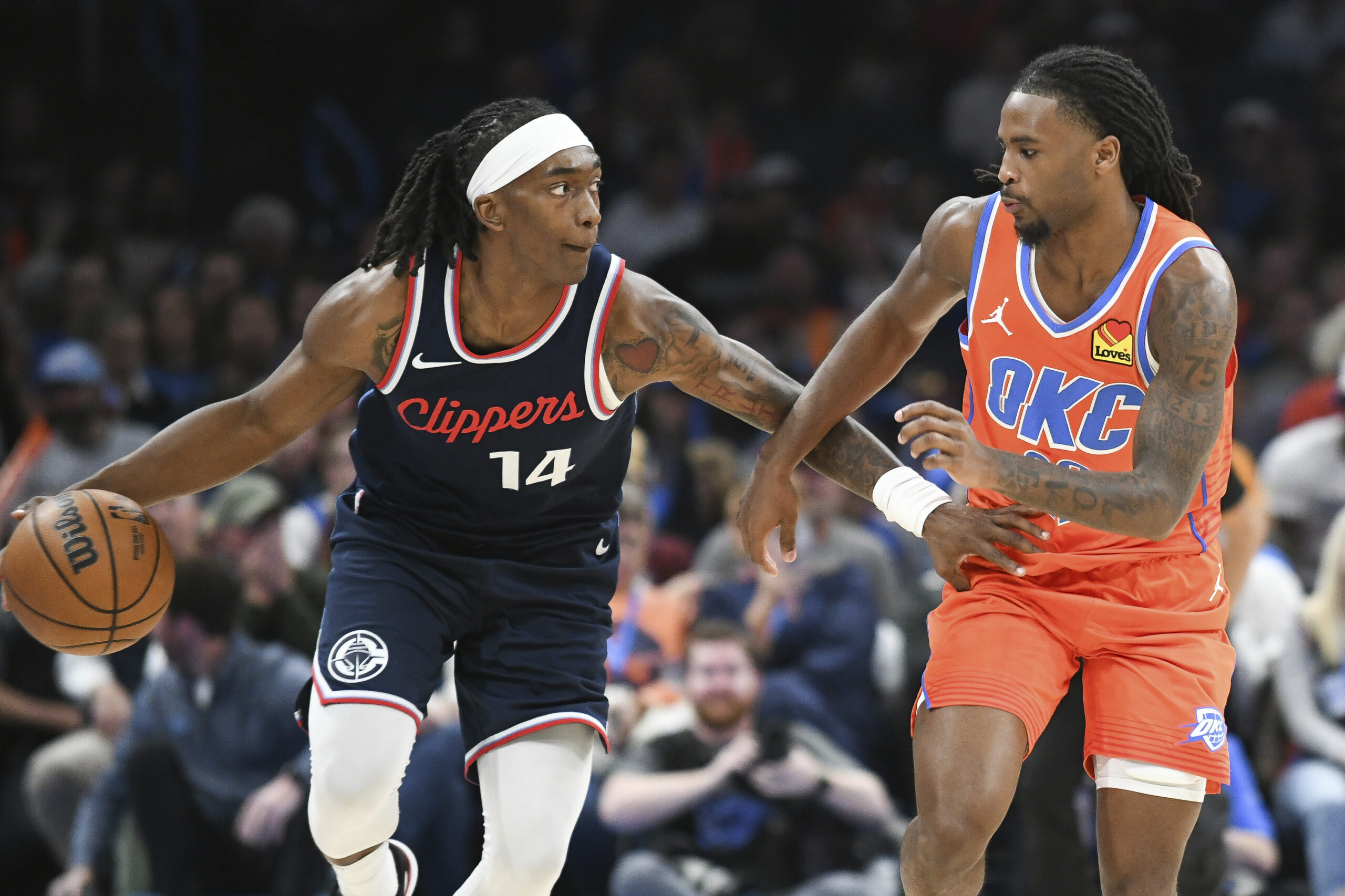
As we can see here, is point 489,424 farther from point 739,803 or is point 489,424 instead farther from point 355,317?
point 739,803

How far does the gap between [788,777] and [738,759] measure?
0.63 feet

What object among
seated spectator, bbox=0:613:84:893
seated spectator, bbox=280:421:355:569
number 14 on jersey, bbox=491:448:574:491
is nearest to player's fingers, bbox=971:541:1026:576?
number 14 on jersey, bbox=491:448:574:491

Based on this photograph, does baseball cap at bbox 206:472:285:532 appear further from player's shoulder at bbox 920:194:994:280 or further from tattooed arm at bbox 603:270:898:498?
player's shoulder at bbox 920:194:994:280

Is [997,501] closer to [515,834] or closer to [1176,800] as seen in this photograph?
[1176,800]

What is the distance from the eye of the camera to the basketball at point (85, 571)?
4094mm

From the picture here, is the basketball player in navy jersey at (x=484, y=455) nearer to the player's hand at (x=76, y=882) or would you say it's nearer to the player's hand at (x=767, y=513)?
the player's hand at (x=767, y=513)

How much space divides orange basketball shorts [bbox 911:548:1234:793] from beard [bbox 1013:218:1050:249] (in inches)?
30.9

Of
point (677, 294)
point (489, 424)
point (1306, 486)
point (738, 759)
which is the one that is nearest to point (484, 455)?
point (489, 424)

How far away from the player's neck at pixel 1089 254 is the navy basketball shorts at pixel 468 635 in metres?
1.40

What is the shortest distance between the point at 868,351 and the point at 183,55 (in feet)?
30.2

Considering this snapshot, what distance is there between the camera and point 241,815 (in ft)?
20.1

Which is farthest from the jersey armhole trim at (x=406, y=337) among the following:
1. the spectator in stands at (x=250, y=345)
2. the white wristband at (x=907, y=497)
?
the spectator in stands at (x=250, y=345)

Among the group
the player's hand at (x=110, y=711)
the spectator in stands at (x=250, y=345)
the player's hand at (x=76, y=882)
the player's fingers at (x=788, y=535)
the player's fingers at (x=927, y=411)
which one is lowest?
the player's hand at (x=76, y=882)

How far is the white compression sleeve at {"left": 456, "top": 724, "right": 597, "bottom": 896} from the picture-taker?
390cm
